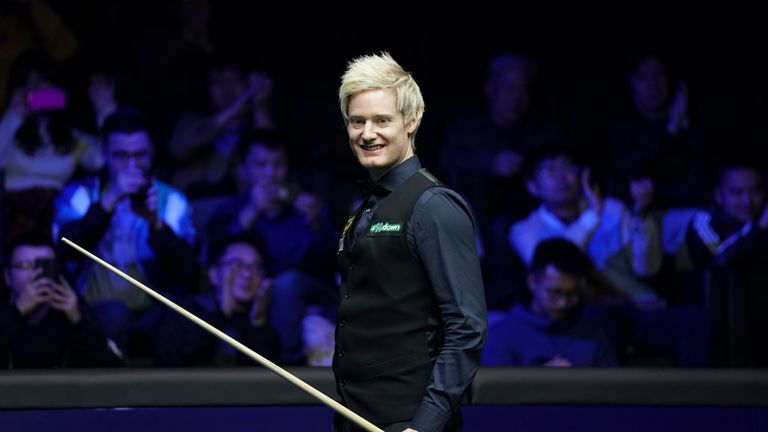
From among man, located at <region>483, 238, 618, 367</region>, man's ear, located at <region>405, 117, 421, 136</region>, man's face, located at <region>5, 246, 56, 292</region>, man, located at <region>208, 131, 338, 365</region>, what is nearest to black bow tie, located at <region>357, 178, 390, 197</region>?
man's ear, located at <region>405, 117, 421, 136</region>

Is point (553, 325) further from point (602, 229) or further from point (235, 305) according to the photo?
point (235, 305)

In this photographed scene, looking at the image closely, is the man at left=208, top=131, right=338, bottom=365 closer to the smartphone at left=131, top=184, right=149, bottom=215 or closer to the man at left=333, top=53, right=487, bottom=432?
the smartphone at left=131, top=184, right=149, bottom=215

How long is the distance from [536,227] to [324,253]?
91 cm

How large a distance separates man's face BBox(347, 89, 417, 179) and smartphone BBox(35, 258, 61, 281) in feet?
9.14

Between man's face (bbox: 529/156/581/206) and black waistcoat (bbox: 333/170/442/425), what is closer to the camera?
black waistcoat (bbox: 333/170/442/425)

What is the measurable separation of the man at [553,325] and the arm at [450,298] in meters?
2.59

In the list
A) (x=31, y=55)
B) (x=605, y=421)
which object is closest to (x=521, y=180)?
(x=605, y=421)

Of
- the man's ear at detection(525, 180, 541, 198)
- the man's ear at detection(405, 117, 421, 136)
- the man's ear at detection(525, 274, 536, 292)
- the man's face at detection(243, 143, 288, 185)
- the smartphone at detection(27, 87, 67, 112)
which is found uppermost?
the smartphone at detection(27, 87, 67, 112)

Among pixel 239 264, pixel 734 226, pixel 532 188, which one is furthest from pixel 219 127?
pixel 734 226

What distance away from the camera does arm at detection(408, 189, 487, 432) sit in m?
1.93

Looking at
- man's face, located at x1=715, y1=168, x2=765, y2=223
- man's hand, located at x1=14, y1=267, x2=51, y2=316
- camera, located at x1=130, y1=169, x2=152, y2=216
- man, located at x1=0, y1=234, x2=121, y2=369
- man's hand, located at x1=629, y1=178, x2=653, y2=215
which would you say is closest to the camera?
man, located at x1=0, y1=234, x2=121, y2=369

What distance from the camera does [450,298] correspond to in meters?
1.95

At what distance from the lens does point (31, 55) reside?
16.4 feet

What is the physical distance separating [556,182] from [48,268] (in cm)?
214
